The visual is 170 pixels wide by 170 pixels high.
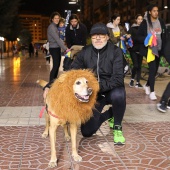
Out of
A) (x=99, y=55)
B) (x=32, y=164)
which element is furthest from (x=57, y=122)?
(x=99, y=55)

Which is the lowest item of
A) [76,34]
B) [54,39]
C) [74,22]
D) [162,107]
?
[162,107]

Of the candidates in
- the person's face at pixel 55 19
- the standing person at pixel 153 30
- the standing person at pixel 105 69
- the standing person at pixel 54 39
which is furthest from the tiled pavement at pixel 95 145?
the person's face at pixel 55 19

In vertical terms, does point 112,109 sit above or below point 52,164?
above

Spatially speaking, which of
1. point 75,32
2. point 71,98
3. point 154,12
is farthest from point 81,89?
point 75,32

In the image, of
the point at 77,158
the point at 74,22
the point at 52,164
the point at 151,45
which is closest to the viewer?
the point at 52,164

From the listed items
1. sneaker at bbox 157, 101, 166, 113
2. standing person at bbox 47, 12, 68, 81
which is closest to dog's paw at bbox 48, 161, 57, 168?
sneaker at bbox 157, 101, 166, 113

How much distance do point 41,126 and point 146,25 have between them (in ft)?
11.2

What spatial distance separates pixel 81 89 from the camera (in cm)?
317

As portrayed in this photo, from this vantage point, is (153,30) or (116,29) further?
(116,29)

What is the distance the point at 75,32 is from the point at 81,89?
14.0 ft

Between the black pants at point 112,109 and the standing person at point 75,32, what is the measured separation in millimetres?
3199

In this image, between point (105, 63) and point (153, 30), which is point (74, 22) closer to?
point (153, 30)

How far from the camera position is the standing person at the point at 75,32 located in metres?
A: 7.17

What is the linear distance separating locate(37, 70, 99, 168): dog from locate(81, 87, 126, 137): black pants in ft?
2.46
